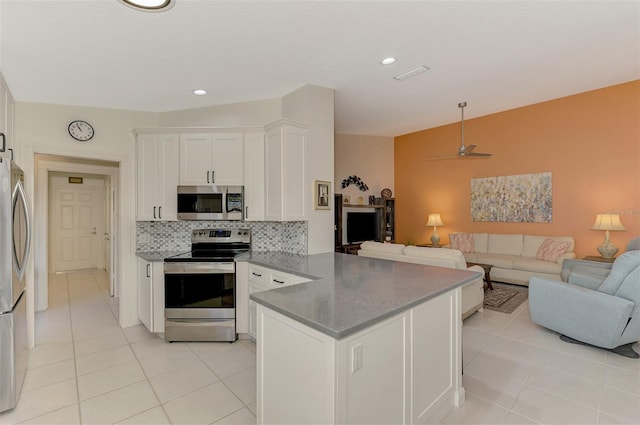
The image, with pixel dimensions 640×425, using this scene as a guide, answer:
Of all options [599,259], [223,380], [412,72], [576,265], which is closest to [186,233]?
[223,380]

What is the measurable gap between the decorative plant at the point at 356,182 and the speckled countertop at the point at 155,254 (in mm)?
3856

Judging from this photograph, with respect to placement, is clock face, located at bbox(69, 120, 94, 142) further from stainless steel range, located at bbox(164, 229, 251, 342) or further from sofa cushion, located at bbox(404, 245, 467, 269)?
sofa cushion, located at bbox(404, 245, 467, 269)

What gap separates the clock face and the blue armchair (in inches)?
211

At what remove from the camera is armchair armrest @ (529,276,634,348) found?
2662mm

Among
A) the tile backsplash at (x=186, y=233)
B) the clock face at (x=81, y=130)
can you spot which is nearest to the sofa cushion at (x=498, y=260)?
the tile backsplash at (x=186, y=233)

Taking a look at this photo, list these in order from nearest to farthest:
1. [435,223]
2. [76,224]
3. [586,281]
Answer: [586,281]
[435,223]
[76,224]

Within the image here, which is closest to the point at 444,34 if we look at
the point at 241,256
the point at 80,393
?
the point at 241,256

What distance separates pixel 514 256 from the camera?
17.7 feet

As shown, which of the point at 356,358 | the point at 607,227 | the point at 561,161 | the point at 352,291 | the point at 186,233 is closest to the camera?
the point at 356,358

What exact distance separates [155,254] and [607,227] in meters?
6.12

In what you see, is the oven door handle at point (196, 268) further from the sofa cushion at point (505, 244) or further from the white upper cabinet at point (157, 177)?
the sofa cushion at point (505, 244)

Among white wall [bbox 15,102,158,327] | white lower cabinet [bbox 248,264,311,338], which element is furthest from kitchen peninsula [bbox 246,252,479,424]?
white wall [bbox 15,102,158,327]

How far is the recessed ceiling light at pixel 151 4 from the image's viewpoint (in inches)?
73.4

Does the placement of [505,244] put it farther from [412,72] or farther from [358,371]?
[358,371]
